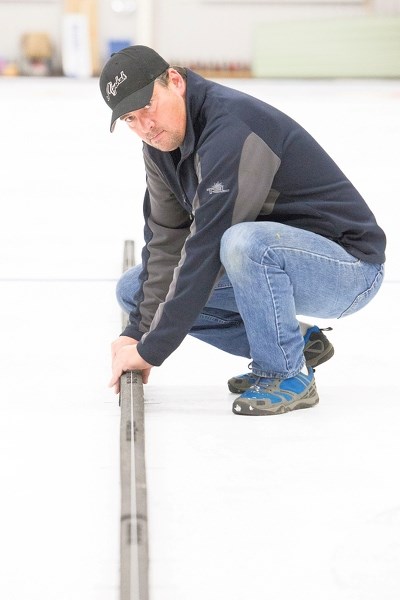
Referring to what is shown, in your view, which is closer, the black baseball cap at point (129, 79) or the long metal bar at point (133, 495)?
the long metal bar at point (133, 495)

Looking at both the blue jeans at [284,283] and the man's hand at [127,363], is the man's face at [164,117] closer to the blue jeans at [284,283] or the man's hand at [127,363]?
the blue jeans at [284,283]

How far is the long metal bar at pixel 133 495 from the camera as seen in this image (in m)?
1.22

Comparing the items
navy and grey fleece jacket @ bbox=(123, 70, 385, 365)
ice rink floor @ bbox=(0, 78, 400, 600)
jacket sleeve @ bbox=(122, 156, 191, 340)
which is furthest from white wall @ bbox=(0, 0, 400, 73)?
navy and grey fleece jacket @ bbox=(123, 70, 385, 365)

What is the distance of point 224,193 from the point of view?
1807 mm

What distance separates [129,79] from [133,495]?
780mm

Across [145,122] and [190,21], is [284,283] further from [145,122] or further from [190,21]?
[190,21]

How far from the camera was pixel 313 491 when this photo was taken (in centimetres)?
160

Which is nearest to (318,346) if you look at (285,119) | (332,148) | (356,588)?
(285,119)

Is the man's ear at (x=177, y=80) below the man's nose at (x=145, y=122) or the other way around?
the other way around

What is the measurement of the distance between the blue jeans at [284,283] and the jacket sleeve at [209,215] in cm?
5

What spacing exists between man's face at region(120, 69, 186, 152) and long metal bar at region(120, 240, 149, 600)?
0.48 metres

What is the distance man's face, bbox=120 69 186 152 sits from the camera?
5.82ft

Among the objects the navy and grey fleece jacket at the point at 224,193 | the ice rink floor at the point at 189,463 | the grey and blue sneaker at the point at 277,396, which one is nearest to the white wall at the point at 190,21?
the ice rink floor at the point at 189,463

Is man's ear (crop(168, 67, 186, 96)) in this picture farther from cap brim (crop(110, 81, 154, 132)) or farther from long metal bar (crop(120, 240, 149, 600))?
long metal bar (crop(120, 240, 149, 600))
